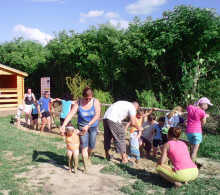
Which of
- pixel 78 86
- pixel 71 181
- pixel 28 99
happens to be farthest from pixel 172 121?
pixel 78 86

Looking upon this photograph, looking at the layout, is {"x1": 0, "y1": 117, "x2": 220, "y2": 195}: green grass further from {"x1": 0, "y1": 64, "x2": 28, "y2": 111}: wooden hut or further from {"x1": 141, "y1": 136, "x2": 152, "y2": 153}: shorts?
{"x1": 0, "y1": 64, "x2": 28, "y2": 111}: wooden hut

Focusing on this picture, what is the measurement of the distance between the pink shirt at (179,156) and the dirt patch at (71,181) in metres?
0.98

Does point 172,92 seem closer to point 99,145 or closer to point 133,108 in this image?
point 99,145

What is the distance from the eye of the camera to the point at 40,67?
19344 mm

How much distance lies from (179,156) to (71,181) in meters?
1.98

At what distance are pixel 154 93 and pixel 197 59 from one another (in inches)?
90.8

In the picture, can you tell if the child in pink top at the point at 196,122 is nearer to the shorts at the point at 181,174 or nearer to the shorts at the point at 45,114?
the shorts at the point at 181,174

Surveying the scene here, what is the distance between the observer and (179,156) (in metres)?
4.35

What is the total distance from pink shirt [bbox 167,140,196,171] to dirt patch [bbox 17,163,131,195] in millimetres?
982

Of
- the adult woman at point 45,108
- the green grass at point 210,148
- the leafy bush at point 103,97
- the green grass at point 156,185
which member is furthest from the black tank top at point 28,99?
the green grass at point 210,148

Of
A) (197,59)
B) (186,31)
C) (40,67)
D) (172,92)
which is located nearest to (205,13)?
(186,31)

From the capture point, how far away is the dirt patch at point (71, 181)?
425cm

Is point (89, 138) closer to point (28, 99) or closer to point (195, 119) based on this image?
point (195, 119)

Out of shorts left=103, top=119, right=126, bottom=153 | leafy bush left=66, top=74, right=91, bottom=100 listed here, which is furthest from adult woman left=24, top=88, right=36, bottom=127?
shorts left=103, top=119, right=126, bottom=153
